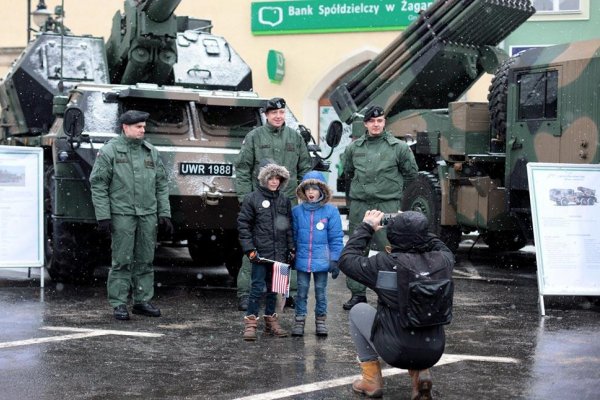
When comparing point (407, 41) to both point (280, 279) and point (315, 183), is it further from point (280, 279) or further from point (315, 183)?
point (280, 279)

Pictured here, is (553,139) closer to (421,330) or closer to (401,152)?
(401,152)

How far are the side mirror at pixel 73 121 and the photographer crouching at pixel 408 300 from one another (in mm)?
4587

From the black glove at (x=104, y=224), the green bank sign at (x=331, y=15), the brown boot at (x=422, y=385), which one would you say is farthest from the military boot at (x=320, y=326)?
the green bank sign at (x=331, y=15)

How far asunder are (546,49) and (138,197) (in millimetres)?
5245

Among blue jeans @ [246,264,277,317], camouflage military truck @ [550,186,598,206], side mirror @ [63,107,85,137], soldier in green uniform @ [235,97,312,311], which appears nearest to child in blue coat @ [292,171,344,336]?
blue jeans @ [246,264,277,317]

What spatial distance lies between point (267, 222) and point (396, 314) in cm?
262

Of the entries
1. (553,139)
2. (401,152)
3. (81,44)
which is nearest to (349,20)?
(81,44)

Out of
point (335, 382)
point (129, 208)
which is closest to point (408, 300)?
point (335, 382)

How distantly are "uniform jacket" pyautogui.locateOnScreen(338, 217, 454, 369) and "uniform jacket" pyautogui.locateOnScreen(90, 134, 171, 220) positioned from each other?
342 centimetres

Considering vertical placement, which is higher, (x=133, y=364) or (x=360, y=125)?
(x=360, y=125)

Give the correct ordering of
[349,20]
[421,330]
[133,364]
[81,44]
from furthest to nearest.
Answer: [349,20]
[81,44]
[133,364]
[421,330]

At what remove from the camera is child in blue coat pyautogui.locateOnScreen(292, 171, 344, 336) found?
888cm

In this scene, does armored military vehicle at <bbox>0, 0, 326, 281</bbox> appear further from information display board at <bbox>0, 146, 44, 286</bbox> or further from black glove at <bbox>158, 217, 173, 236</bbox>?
black glove at <bbox>158, 217, 173, 236</bbox>

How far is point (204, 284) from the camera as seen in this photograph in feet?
40.5
